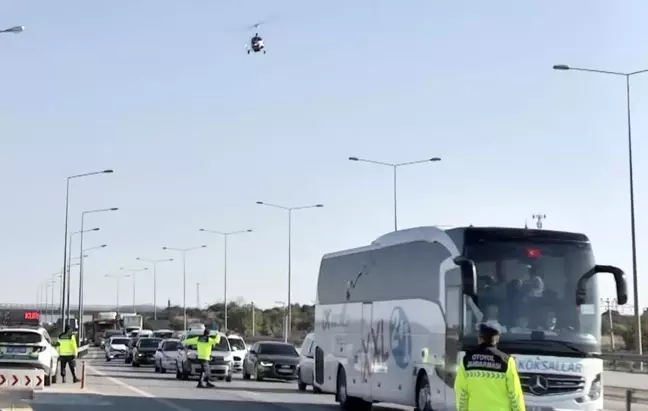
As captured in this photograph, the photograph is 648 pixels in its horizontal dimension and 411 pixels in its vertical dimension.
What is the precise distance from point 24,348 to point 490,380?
2312 cm

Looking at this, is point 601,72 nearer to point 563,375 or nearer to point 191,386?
point 191,386

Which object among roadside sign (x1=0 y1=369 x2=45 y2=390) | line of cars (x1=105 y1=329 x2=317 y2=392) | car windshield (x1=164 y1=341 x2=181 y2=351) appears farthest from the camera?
car windshield (x1=164 y1=341 x2=181 y2=351)

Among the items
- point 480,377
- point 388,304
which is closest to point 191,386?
point 388,304

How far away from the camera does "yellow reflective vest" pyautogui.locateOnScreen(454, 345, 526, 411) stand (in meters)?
11.2

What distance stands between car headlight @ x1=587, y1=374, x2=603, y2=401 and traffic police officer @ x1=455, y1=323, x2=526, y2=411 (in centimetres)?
854

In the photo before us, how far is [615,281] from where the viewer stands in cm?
1891

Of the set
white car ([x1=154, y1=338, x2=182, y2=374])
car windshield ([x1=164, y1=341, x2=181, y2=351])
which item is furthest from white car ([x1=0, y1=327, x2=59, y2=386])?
car windshield ([x1=164, y1=341, x2=181, y2=351])

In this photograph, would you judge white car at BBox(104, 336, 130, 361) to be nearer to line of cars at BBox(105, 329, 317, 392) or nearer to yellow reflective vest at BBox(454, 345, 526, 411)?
line of cars at BBox(105, 329, 317, 392)

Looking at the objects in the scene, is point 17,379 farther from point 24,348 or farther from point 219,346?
point 219,346

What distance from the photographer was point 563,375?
19.2m

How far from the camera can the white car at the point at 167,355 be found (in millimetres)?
47312

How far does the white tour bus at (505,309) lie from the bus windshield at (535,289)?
16 mm

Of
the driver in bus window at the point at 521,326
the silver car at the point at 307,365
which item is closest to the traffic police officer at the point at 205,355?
the silver car at the point at 307,365

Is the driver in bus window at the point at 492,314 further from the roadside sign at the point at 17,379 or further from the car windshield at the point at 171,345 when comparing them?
the car windshield at the point at 171,345
